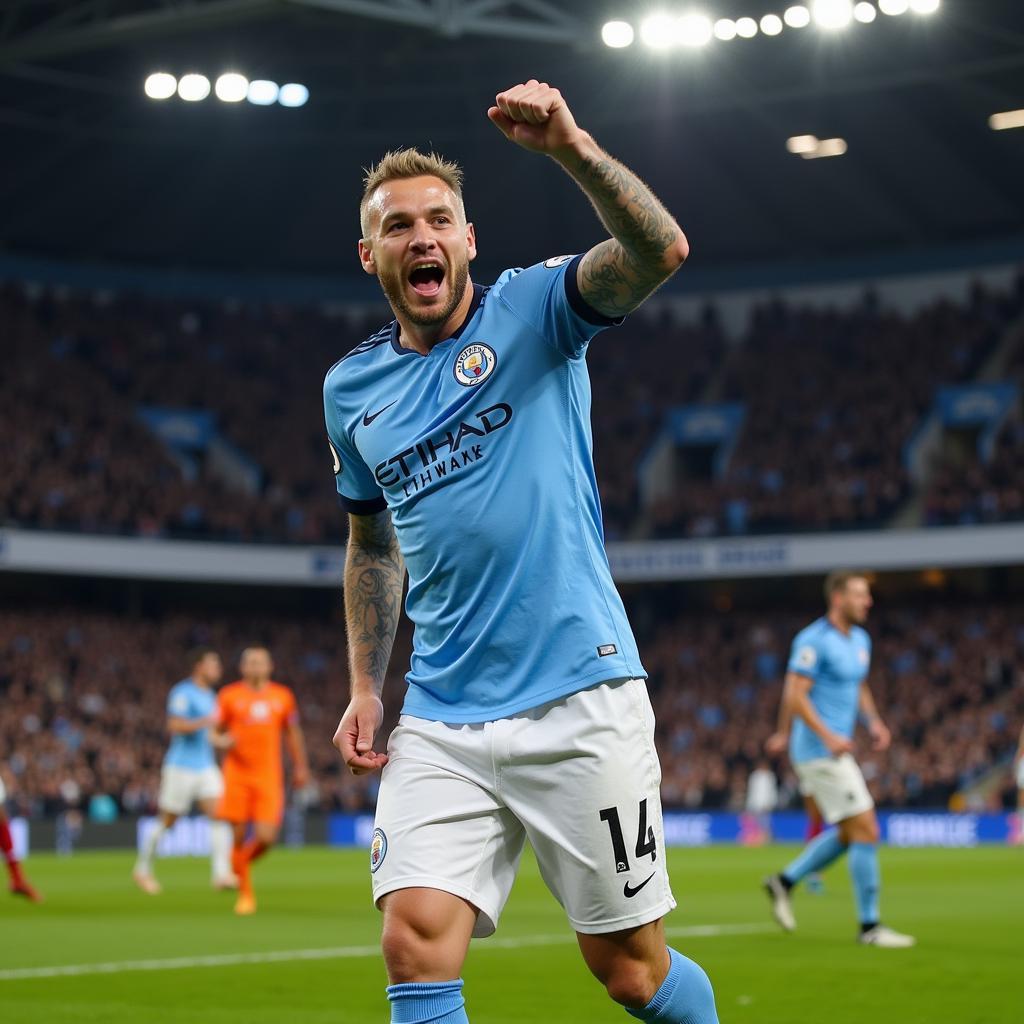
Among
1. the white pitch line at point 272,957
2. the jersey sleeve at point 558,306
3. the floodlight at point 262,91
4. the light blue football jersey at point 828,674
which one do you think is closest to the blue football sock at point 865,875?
the light blue football jersey at point 828,674

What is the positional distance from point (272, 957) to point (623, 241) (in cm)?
769

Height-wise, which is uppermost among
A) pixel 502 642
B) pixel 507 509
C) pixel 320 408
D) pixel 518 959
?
pixel 320 408

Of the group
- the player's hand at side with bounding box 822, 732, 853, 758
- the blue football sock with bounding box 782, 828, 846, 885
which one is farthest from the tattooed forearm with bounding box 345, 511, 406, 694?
the blue football sock with bounding box 782, 828, 846, 885

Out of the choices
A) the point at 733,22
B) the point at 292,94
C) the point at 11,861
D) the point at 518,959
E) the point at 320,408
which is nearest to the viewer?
the point at 518,959

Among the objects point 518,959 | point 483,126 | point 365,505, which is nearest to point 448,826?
point 365,505

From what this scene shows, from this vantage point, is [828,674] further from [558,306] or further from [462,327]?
[558,306]

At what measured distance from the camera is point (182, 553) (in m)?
39.3

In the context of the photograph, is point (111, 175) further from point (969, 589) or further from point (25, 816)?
point (969, 589)

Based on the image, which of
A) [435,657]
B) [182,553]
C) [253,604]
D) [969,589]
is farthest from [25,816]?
[435,657]

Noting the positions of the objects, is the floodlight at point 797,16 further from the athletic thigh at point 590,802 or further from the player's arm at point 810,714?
Answer: the athletic thigh at point 590,802

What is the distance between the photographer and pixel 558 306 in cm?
451

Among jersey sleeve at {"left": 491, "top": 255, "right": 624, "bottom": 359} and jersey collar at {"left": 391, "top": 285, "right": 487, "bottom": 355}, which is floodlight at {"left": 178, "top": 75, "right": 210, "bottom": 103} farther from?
jersey sleeve at {"left": 491, "top": 255, "right": 624, "bottom": 359}

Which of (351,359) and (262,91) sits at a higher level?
(262,91)

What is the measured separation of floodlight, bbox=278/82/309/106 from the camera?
111 ft
